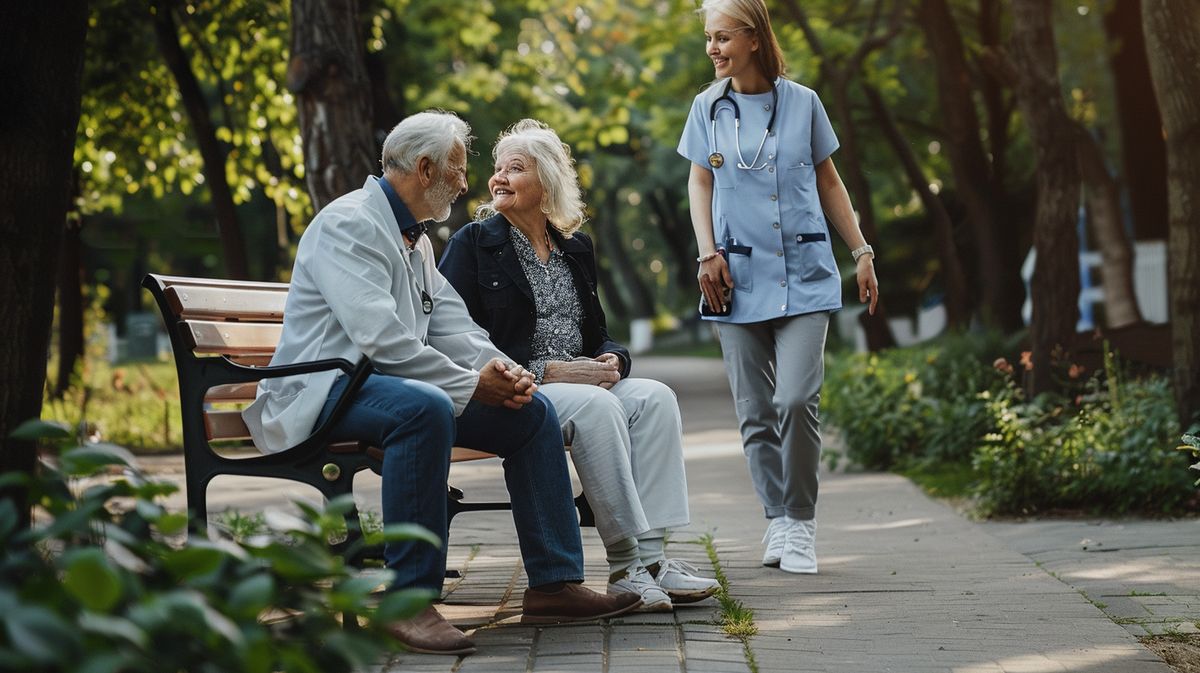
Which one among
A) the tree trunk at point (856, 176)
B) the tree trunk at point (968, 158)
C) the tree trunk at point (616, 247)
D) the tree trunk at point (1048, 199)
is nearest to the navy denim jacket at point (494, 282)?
the tree trunk at point (1048, 199)

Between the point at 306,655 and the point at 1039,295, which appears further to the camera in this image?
the point at 1039,295

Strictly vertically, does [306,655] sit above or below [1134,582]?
above

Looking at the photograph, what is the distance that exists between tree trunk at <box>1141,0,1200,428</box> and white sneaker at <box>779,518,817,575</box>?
2.57m

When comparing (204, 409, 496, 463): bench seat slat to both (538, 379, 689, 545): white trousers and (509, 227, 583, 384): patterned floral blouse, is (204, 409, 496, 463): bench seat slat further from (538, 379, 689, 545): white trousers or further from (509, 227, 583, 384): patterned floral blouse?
(509, 227, 583, 384): patterned floral blouse

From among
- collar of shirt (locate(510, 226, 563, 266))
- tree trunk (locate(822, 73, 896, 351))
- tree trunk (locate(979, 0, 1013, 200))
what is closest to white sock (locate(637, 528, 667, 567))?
collar of shirt (locate(510, 226, 563, 266))

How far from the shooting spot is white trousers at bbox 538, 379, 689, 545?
184 inches

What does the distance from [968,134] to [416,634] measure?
1256cm

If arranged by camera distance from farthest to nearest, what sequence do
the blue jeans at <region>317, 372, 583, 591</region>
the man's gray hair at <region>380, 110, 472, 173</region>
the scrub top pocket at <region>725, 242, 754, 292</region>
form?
the scrub top pocket at <region>725, 242, 754, 292</region>
the man's gray hair at <region>380, 110, 472, 173</region>
the blue jeans at <region>317, 372, 583, 591</region>

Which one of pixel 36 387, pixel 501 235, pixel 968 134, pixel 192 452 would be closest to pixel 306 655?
pixel 192 452

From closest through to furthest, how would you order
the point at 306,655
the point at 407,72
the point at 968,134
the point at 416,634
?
1. the point at 306,655
2. the point at 416,634
3. the point at 968,134
4. the point at 407,72

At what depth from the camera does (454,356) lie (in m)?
4.83

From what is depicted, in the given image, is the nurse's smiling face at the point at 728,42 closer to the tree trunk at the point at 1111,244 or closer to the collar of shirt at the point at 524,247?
the collar of shirt at the point at 524,247

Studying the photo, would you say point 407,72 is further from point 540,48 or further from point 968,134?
point 968,134

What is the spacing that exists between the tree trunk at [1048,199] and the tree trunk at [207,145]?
566cm
